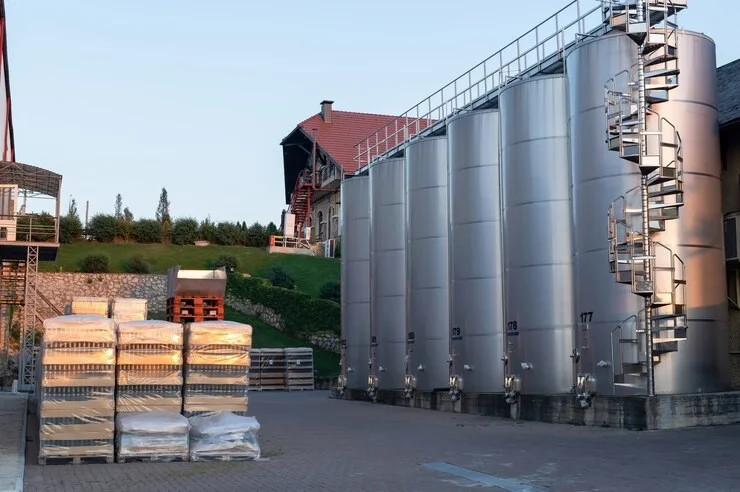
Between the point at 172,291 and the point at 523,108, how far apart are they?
10957 millimetres

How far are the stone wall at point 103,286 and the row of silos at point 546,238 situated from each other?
24.3m

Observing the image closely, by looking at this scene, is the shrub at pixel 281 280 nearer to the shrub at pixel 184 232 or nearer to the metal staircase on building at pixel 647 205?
the shrub at pixel 184 232

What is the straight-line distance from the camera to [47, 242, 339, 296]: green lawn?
5144 cm

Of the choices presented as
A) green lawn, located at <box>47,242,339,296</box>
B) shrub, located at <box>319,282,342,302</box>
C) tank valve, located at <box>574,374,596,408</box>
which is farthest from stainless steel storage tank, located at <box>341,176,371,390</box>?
green lawn, located at <box>47,242,339,296</box>

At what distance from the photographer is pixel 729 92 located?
76.2 feet

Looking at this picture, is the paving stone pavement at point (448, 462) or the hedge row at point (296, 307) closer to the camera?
the paving stone pavement at point (448, 462)

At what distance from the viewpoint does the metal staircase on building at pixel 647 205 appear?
17.3 metres

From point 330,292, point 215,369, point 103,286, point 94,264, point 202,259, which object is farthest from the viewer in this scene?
point 202,259

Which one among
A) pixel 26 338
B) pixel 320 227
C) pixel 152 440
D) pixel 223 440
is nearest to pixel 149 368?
pixel 152 440

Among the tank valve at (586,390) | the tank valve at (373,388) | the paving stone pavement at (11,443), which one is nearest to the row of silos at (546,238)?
the tank valve at (586,390)

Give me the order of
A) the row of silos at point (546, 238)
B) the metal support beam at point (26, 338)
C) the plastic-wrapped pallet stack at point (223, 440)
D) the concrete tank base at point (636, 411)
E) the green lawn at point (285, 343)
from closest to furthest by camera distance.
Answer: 1. the plastic-wrapped pallet stack at point (223, 440)
2. the concrete tank base at point (636, 411)
3. the row of silos at point (546, 238)
4. the metal support beam at point (26, 338)
5. the green lawn at point (285, 343)

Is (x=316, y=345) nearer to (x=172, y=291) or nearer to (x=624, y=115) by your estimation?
(x=172, y=291)

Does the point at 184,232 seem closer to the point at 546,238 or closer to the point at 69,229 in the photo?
the point at 69,229

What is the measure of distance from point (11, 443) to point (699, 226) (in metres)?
14.1
